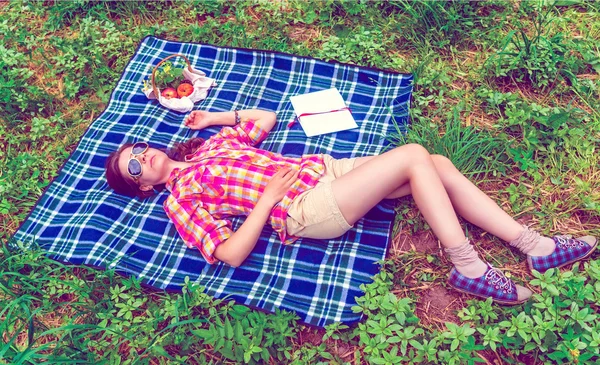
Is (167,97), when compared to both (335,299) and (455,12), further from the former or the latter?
(455,12)

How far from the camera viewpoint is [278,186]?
329 centimetres

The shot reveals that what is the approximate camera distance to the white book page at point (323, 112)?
404 centimetres

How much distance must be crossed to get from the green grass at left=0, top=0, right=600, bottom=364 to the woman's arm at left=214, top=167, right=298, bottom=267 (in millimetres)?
313

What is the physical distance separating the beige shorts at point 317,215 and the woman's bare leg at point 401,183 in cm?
5

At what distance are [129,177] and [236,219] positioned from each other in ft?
2.84

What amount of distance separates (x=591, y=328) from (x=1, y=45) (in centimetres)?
581

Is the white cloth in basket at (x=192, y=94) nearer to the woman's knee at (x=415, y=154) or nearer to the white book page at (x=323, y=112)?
the white book page at (x=323, y=112)

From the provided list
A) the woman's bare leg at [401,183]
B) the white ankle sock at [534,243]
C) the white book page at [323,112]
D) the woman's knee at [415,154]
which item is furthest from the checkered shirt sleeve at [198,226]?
the white ankle sock at [534,243]

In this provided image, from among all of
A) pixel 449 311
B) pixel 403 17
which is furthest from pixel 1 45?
pixel 449 311

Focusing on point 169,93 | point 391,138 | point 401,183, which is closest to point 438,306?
point 401,183

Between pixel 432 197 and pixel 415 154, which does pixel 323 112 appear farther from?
pixel 432 197

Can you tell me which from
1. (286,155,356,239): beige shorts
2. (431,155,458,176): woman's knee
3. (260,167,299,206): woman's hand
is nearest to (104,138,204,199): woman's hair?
(260,167,299,206): woman's hand

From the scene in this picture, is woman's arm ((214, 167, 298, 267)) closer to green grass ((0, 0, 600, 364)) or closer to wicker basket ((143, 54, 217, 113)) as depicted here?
green grass ((0, 0, 600, 364))

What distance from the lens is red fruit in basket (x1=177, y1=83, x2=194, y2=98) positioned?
4418mm
